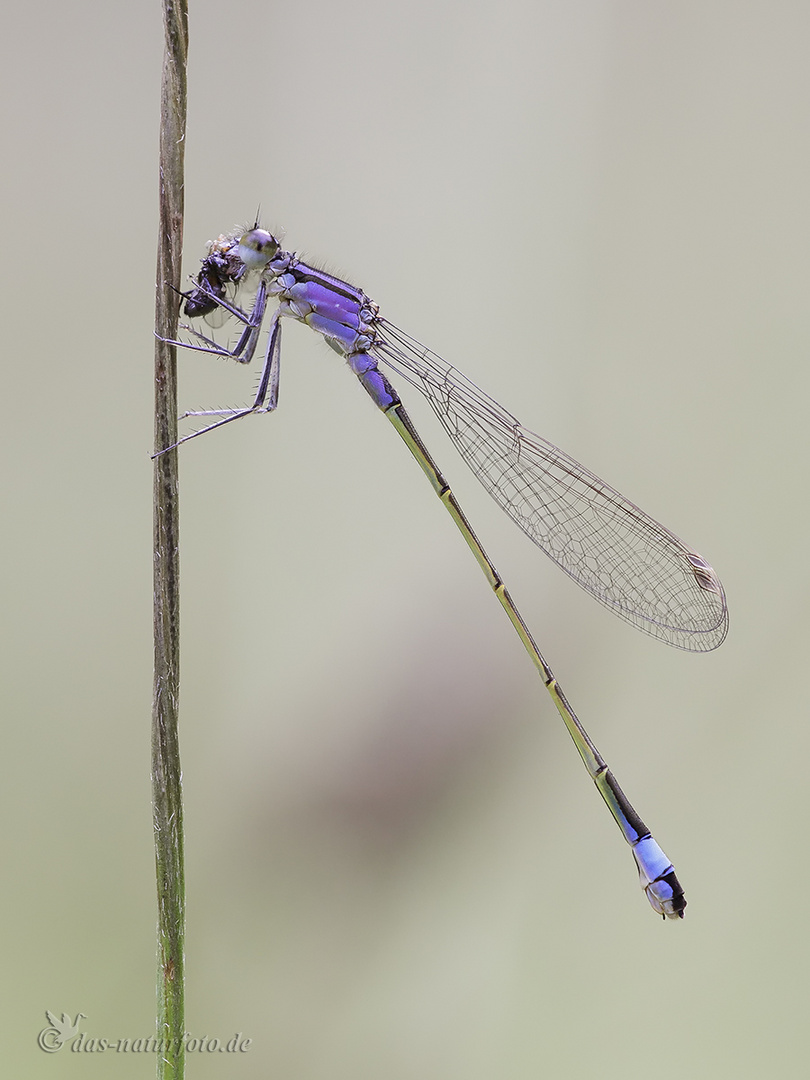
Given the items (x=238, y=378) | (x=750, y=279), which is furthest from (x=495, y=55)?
(x=238, y=378)

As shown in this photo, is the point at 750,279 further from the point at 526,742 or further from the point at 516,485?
the point at 526,742

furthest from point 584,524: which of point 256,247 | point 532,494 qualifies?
point 256,247

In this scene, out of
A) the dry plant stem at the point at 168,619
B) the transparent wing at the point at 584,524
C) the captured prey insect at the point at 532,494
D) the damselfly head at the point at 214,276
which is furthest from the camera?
the transparent wing at the point at 584,524

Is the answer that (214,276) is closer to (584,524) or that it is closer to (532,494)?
(532,494)

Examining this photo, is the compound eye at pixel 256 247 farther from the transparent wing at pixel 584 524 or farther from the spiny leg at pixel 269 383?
the transparent wing at pixel 584 524

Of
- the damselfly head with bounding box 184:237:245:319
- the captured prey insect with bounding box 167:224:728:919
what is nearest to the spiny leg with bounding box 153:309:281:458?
the captured prey insect with bounding box 167:224:728:919

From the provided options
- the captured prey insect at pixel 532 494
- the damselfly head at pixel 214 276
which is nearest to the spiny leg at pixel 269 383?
the captured prey insect at pixel 532 494

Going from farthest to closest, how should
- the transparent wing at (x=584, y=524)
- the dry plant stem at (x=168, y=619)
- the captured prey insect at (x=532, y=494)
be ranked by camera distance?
the transparent wing at (x=584, y=524), the captured prey insect at (x=532, y=494), the dry plant stem at (x=168, y=619)

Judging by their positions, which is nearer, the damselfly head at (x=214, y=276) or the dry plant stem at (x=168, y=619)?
the dry plant stem at (x=168, y=619)
